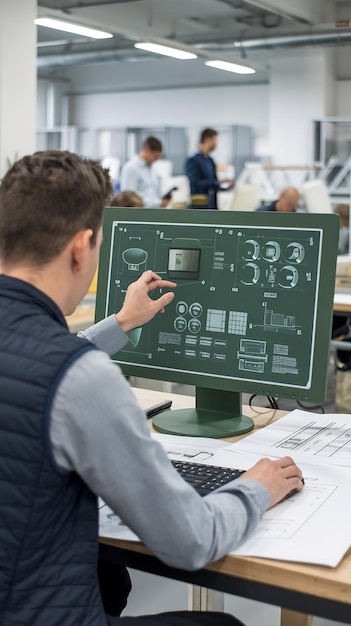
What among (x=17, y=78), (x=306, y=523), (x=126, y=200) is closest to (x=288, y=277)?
(x=306, y=523)

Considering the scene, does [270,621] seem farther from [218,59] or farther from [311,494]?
[218,59]

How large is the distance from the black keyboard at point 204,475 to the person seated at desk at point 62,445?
16 cm

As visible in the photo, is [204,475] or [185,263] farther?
[185,263]

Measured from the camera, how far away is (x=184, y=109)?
12.9 m

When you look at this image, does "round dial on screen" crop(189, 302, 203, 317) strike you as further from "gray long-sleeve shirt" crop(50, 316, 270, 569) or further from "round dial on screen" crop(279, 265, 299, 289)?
"gray long-sleeve shirt" crop(50, 316, 270, 569)

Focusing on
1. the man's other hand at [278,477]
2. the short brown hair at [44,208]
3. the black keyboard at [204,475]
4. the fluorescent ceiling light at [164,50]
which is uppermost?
the fluorescent ceiling light at [164,50]

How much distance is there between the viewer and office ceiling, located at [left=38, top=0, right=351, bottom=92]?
9.47 meters

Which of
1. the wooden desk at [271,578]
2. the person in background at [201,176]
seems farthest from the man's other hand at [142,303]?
the person in background at [201,176]

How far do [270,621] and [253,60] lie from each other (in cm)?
1032

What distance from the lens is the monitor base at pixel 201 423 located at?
158cm

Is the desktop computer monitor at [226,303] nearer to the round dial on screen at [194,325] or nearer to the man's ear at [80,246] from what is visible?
the round dial on screen at [194,325]

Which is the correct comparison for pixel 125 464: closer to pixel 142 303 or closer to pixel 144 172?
pixel 142 303

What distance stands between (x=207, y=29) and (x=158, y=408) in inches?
411

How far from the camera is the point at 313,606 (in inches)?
39.1
